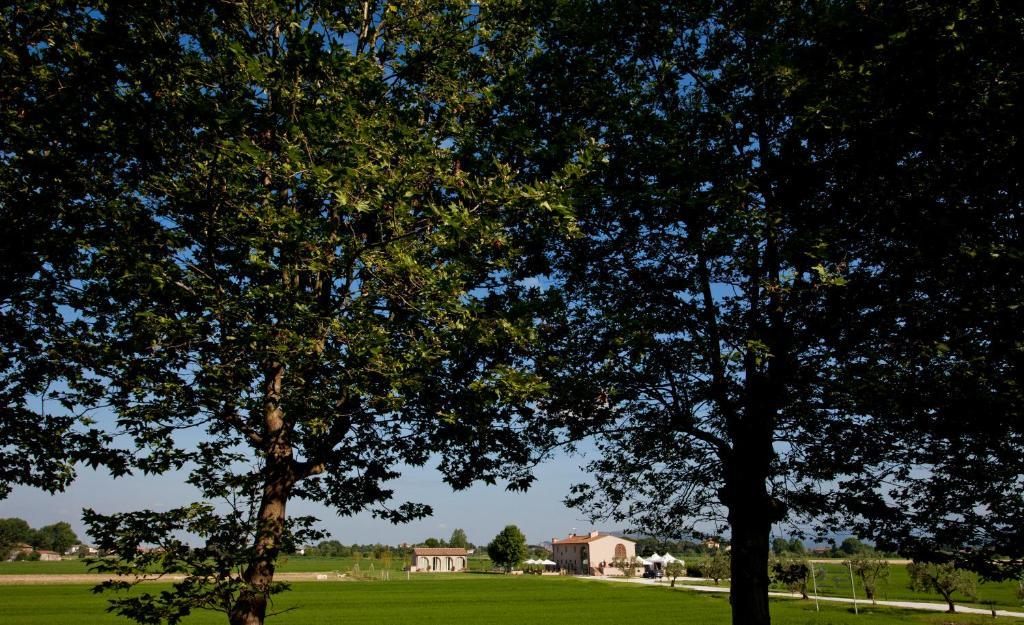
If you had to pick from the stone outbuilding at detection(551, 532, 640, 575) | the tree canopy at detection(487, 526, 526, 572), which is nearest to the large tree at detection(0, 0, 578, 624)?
the stone outbuilding at detection(551, 532, 640, 575)

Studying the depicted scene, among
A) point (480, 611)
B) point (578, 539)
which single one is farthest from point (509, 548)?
point (480, 611)

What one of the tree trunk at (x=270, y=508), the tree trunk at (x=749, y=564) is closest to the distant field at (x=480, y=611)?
the tree trunk at (x=749, y=564)

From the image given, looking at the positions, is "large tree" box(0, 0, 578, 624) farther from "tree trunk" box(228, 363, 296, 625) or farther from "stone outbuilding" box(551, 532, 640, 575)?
"stone outbuilding" box(551, 532, 640, 575)

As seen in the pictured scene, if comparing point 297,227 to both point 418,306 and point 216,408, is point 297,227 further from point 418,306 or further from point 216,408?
point 216,408

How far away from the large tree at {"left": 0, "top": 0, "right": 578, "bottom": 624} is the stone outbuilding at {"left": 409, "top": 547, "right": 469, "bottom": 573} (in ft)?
567

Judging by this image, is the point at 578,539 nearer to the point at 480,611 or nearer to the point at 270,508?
the point at 480,611

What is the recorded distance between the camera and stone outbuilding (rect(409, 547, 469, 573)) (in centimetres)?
16800

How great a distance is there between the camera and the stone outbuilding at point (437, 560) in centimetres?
16800

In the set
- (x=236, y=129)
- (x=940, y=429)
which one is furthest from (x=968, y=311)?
(x=236, y=129)

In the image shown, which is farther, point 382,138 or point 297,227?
point 382,138

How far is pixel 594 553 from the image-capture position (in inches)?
5758

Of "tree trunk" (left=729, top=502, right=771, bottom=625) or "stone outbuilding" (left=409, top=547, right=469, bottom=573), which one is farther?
"stone outbuilding" (left=409, top=547, right=469, bottom=573)

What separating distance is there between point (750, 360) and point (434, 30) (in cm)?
974

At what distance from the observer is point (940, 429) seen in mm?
10812
